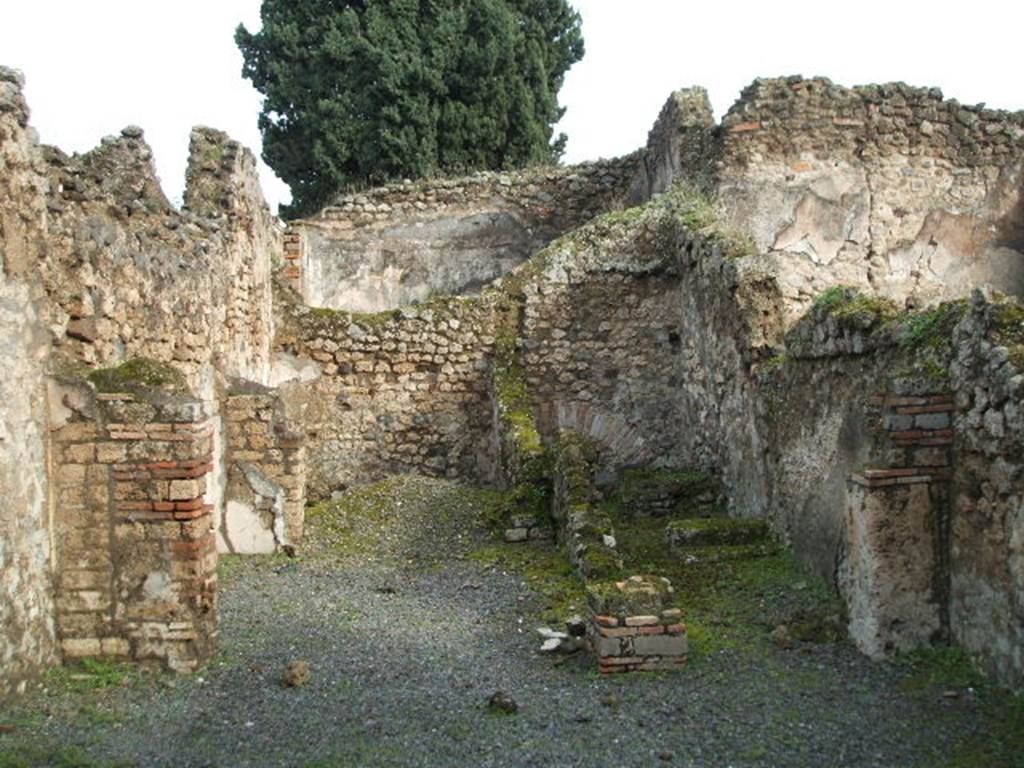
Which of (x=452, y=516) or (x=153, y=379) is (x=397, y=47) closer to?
(x=452, y=516)

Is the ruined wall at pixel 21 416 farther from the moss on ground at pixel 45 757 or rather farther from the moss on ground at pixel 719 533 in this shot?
the moss on ground at pixel 719 533

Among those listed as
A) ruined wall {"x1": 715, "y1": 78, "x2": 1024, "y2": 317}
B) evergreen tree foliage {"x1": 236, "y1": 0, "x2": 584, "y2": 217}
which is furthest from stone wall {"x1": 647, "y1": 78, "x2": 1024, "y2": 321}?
evergreen tree foliage {"x1": 236, "y1": 0, "x2": 584, "y2": 217}

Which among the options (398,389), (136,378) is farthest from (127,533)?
(398,389)

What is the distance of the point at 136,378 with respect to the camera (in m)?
6.04

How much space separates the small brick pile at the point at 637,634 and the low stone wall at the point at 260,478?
4.18m

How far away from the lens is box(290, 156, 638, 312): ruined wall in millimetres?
15812

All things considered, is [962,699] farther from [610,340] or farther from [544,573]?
[610,340]

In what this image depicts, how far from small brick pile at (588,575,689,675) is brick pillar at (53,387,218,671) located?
245 cm

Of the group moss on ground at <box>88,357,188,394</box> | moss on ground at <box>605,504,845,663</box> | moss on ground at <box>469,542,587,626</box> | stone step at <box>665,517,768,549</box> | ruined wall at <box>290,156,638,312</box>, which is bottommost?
moss on ground at <box>469,542,587,626</box>

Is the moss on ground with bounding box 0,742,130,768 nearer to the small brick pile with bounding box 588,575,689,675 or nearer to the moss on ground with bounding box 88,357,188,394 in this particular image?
the moss on ground with bounding box 88,357,188,394

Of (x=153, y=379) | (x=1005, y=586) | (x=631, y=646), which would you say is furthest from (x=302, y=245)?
(x=1005, y=586)

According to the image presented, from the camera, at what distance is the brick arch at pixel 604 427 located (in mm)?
11945

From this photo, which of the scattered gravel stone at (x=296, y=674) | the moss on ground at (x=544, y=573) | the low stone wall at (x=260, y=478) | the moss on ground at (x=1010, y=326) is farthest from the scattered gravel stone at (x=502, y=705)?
the low stone wall at (x=260, y=478)

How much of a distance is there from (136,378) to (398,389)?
605 centimetres
